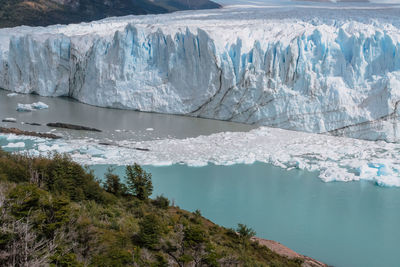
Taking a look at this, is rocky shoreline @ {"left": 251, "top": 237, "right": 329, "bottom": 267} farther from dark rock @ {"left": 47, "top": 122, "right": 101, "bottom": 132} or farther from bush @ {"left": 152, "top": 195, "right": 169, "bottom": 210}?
dark rock @ {"left": 47, "top": 122, "right": 101, "bottom": 132}

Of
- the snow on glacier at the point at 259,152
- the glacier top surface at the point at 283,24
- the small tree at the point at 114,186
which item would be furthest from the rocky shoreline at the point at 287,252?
the glacier top surface at the point at 283,24

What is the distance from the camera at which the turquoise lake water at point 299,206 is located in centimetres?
597

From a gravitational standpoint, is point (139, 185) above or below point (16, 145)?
above

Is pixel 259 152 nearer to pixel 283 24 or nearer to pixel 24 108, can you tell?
pixel 283 24

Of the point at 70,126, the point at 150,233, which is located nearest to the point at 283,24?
the point at 70,126

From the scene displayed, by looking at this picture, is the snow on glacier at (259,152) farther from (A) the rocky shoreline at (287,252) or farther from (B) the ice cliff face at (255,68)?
(A) the rocky shoreline at (287,252)

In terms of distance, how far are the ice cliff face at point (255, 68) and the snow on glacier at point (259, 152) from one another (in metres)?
1.14

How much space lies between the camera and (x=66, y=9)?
35.8 metres

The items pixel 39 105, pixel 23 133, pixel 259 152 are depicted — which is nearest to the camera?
pixel 259 152

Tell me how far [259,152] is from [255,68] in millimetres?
3646

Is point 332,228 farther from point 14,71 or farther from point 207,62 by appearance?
point 14,71

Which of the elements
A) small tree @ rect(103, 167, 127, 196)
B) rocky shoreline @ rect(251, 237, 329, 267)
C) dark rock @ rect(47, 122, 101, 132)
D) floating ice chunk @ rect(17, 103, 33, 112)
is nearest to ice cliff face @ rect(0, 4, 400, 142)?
floating ice chunk @ rect(17, 103, 33, 112)

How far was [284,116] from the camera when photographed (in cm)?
1213

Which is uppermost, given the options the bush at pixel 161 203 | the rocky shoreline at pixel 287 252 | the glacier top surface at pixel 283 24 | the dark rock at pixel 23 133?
the glacier top surface at pixel 283 24
